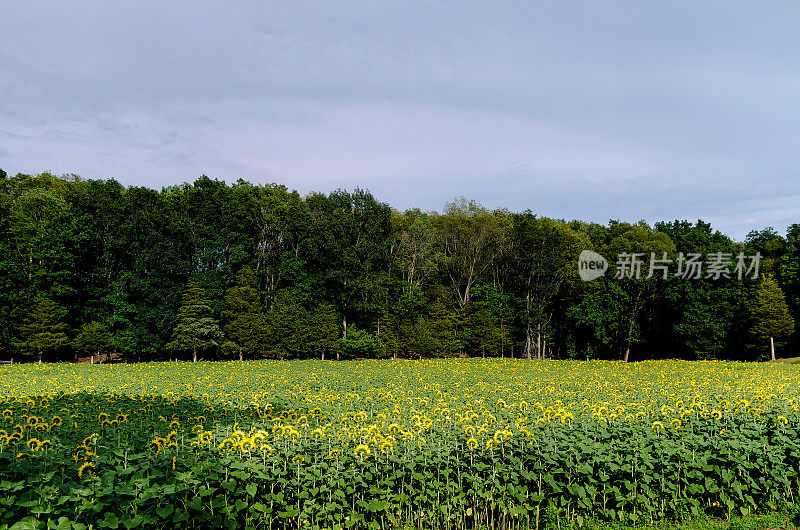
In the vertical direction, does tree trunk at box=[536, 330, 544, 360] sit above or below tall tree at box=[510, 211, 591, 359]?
below

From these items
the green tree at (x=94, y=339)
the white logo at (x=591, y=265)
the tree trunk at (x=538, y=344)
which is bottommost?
the tree trunk at (x=538, y=344)

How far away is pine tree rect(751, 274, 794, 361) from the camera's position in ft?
115

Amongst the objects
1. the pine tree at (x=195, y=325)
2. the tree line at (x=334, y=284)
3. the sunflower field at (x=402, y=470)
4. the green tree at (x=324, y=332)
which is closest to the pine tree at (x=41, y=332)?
the tree line at (x=334, y=284)

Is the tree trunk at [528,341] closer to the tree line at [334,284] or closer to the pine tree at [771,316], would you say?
the tree line at [334,284]

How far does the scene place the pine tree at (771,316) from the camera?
35.0 meters

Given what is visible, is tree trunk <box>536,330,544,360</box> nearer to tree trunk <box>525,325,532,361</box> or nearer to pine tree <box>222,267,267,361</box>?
tree trunk <box>525,325,532,361</box>

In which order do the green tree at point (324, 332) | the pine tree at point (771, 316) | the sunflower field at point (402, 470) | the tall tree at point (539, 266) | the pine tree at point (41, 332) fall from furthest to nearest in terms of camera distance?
1. the tall tree at point (539, 266)
2. the green tree at point (324, 332)
3. the pine tree at point (771, 316)
4. the pine tree at point (41, 332)
5. the sunflower field at point (402, 470)

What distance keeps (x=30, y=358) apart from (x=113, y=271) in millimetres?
7882

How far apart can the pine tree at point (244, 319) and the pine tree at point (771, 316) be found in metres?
35.3

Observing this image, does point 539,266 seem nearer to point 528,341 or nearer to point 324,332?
point 528,341

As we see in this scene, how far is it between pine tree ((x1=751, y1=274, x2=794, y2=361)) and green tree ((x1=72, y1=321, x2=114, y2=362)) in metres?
45.0

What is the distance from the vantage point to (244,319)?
35.8m

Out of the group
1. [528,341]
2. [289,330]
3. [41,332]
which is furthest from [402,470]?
[528,341]

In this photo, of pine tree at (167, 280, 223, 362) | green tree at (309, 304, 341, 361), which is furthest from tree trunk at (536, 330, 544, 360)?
pine tree at (167, 280, 223, 362)
